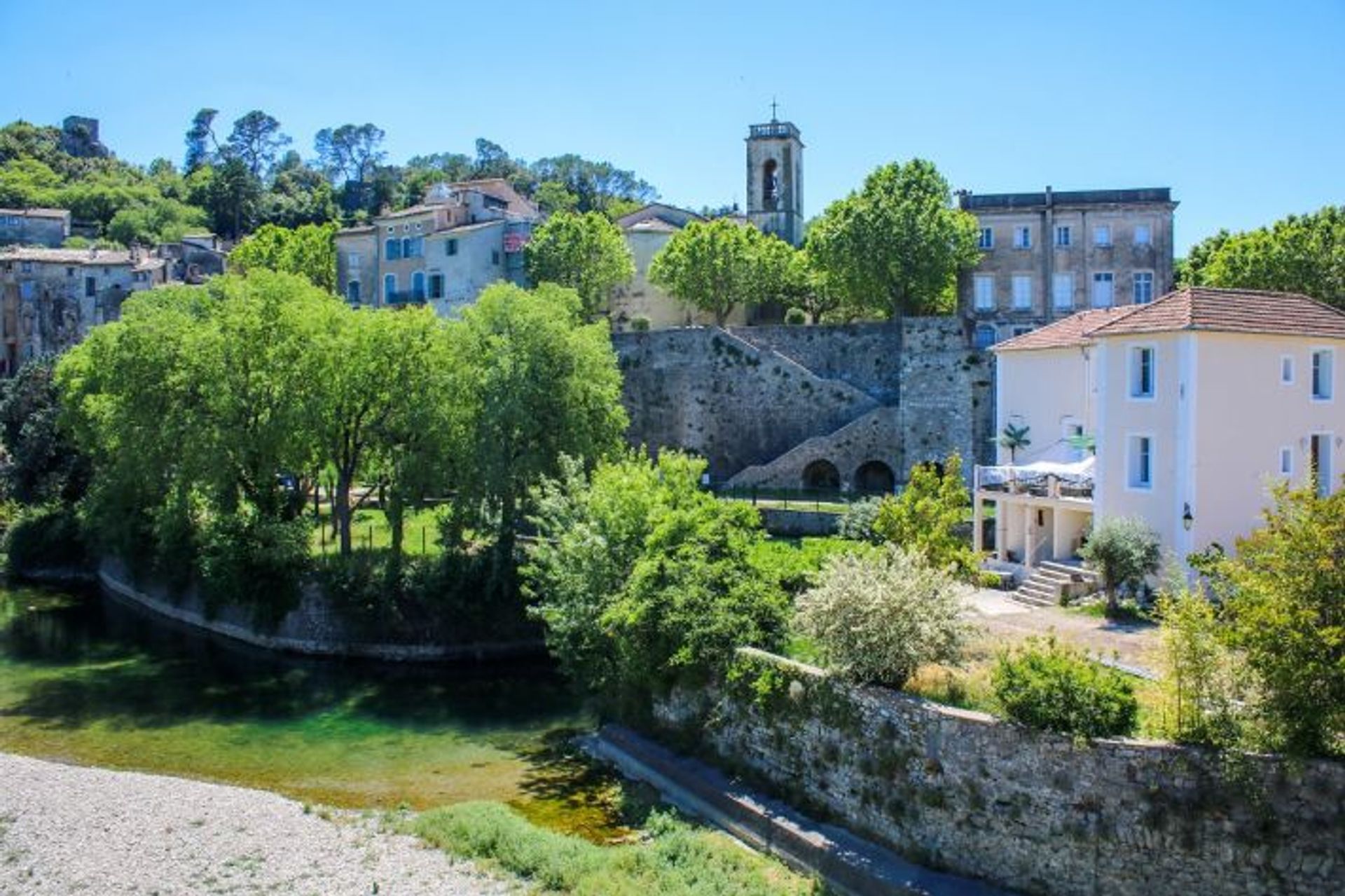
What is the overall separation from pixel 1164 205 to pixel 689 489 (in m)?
36.1

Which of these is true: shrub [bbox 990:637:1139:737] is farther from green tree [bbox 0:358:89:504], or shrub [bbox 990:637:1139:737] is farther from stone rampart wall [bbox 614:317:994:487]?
green tree [bbox 0:358:89:504]

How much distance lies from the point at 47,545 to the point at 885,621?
43109 millimetres

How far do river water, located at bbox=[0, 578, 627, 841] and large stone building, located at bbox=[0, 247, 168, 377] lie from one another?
174 ft

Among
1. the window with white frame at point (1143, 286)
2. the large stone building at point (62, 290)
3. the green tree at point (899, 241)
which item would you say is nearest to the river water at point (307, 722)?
the green tree at point (899, 241)

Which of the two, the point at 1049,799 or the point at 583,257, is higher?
the point at 583,257

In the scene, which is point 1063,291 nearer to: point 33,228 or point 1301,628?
point 1301,628

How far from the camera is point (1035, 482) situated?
32.0m

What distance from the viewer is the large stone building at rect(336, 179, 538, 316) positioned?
216ft

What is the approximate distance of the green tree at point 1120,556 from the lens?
84.5 feet

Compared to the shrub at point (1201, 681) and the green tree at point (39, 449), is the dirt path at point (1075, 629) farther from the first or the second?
the green tree at point (39, 449)

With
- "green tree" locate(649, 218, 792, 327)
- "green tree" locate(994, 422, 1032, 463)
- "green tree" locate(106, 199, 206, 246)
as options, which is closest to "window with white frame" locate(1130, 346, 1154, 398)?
"green tree" locate(994, 422, 1032, 463)

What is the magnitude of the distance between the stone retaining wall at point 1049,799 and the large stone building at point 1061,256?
35529 millimetres

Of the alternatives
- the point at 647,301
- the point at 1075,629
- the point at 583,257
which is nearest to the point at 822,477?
the point at 583,257

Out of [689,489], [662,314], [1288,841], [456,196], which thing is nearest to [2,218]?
[456,196]
